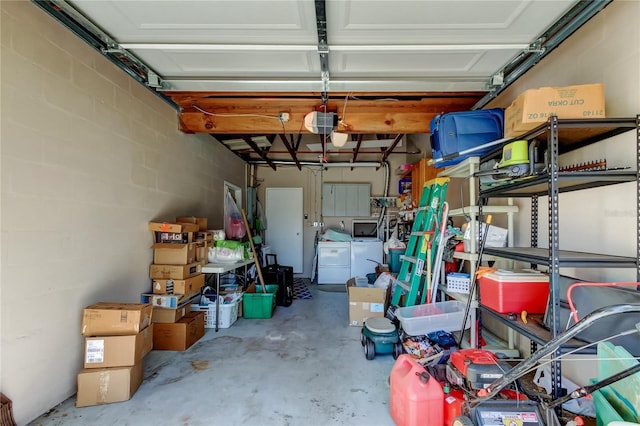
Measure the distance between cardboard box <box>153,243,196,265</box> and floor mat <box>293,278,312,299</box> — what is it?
2364 millimetres

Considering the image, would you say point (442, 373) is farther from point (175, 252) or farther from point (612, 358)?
point (175, 252)

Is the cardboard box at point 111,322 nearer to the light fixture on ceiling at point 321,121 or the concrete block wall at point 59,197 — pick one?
the concrete block wall at point 59,197

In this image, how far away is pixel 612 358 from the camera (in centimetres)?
112

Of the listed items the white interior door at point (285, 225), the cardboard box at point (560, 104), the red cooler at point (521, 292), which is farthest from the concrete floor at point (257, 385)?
the white interior door at point (285, 225)

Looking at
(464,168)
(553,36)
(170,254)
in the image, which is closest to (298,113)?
(464,168)

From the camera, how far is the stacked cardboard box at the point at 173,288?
9.12ft

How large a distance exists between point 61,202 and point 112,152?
63 cm

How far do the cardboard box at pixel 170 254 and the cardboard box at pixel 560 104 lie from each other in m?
2.85

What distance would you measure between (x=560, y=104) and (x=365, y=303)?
2.57 m

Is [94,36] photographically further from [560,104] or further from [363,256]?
[363,256]

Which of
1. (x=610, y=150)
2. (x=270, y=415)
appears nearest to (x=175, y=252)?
(x=270, y=415)

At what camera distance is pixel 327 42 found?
1902mm

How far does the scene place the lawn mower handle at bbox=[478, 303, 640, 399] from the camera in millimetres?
918

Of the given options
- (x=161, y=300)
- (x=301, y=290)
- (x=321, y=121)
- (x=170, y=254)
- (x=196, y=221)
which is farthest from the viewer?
(x=301, y=290)
